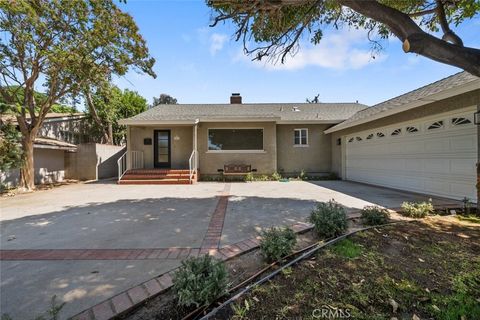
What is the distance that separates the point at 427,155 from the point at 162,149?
1213cm

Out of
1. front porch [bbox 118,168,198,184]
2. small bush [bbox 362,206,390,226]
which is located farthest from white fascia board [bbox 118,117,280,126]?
small bush [bbox 362,206,390,226]

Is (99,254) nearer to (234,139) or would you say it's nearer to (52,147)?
(234,139)

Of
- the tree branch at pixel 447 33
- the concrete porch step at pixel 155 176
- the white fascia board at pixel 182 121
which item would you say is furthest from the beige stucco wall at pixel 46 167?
the tree branch at pixel 447 33

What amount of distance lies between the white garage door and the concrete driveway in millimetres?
659

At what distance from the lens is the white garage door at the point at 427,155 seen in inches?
236

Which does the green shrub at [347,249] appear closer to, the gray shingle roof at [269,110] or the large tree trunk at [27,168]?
the gray shingle roof at [269,110]

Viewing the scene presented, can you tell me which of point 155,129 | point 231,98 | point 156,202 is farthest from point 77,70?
point 231,98

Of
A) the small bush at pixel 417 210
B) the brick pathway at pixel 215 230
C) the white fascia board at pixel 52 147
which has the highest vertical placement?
the white fascia board at pixel 52 147

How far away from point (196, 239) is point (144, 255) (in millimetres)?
854

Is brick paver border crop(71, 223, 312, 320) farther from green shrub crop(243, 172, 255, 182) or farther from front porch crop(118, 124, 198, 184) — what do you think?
front porch crop(118, 124, 198, 184)

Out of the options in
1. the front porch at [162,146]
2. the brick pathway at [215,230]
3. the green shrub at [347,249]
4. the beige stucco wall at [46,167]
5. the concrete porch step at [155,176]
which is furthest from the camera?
the front porch at [162,146]

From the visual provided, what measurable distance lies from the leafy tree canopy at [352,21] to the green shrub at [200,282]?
3778mm

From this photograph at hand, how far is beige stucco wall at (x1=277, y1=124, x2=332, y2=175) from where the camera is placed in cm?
1398

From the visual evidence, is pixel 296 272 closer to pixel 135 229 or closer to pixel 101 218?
pixel 135 229
